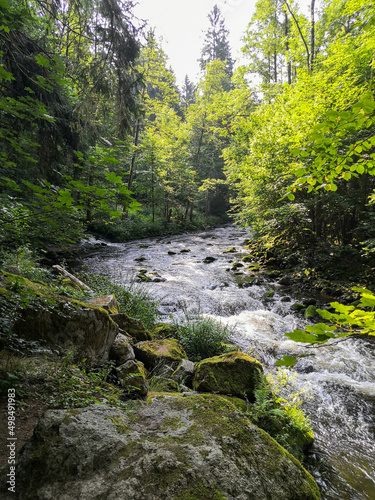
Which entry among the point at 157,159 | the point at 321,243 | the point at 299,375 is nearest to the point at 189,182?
the point at 157,159

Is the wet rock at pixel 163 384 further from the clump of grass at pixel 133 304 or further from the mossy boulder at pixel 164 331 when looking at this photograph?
the clump of grass at pixel 133 304

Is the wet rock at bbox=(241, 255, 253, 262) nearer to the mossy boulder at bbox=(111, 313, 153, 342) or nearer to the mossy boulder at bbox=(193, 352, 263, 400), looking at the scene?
the mossy boulder at bbox=(111, 313, 153, 342)

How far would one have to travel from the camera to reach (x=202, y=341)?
4969 millimetres

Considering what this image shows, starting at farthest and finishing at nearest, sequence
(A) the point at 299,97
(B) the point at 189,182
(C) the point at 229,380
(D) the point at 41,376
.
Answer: (B) the point at 189,182 < (A) the point at 299,97 < (C) the point at 229,380 < (D) the point at 41,376

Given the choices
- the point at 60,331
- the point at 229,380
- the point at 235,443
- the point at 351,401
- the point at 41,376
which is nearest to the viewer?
the point at 235,443

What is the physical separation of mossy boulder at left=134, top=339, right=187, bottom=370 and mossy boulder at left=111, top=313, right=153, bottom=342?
0.39m

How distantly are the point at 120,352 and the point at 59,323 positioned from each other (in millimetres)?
1041

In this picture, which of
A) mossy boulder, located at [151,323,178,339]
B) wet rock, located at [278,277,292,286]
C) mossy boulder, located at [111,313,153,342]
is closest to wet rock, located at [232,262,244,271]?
wet rock, located at [278,277,292,286]

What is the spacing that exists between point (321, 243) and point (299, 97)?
5.24m

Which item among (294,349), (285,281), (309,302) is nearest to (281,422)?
(294,349)

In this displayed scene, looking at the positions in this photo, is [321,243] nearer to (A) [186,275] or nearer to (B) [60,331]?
(A) [186,275]

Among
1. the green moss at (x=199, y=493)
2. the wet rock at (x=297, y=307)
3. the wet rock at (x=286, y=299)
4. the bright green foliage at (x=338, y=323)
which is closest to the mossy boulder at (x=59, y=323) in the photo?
the green moss at (x=199, y=493)

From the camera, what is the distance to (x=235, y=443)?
1944 mm

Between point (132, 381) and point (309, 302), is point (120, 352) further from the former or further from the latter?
point (309, 302)
